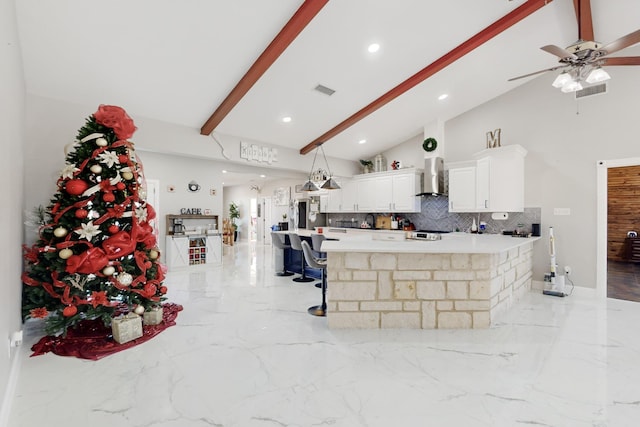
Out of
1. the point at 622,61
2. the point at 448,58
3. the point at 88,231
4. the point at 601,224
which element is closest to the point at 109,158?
the point at 88,231

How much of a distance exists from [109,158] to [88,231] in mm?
680

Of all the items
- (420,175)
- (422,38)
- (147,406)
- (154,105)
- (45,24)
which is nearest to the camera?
(147,406)

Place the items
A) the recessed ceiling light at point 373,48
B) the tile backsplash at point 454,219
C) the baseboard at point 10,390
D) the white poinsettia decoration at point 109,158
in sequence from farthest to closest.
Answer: the tile backsplash at point 454,219
the recessed ceiling light at point 373,48
the white poinsettia decoration at point 109,158
the baseboard at point 10,390

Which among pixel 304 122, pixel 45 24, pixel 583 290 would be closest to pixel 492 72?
pixel 304 122

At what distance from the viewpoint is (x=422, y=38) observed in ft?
11.4

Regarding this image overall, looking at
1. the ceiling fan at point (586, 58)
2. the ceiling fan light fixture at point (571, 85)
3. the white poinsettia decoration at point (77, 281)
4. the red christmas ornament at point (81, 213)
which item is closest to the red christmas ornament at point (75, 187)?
the red christmas ornament at point (81, 213)

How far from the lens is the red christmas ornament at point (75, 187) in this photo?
2.53m

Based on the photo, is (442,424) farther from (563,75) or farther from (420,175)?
(420,175)

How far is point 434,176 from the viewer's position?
5.66 m

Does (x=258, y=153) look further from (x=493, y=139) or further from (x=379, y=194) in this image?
(x=493, y=139)

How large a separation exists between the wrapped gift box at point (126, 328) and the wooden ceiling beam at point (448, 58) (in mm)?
4242

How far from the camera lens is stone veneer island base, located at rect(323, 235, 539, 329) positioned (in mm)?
2914

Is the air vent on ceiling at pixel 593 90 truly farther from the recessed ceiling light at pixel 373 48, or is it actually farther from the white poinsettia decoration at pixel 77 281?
the white poinsettia decoration at pixel 77 281

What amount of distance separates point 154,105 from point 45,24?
1.44m
